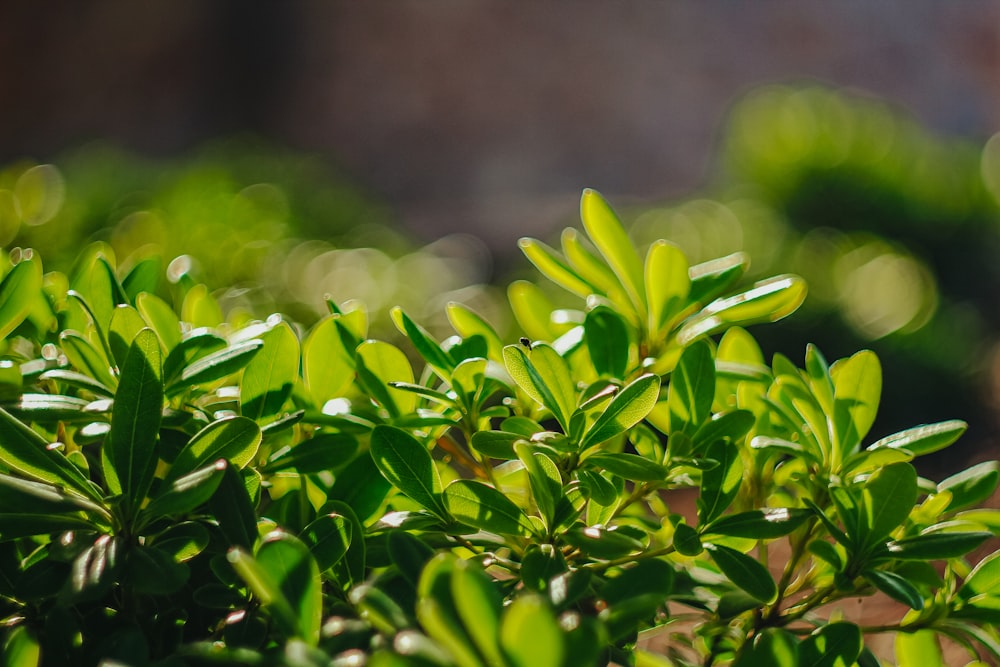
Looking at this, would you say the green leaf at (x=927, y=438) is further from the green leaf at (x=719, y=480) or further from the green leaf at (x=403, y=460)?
the green leaf at (x=403, y=460)

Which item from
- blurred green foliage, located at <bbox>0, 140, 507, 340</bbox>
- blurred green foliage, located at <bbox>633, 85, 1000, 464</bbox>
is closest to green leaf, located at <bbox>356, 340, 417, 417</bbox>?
blurred green foliage, located at <bbox>0, 140, 507, 340</bbox>

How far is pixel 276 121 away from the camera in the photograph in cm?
554

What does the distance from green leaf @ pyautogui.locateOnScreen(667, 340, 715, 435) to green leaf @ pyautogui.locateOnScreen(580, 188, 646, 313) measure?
0.07 m

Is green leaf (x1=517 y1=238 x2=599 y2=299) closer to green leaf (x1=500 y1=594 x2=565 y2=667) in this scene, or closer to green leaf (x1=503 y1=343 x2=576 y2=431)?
green leaf (x1=503 y1=343 x2=576 y2=431)

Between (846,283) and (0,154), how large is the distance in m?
5.34

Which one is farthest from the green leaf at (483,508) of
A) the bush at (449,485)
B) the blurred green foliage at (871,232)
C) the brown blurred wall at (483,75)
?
the brown blurred wall at (483,75)

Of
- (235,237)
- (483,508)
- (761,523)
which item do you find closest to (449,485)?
(483,508)

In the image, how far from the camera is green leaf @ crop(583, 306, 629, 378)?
1.10ft

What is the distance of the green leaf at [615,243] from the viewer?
0.37m

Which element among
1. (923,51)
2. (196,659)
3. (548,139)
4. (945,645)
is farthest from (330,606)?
(923,51)

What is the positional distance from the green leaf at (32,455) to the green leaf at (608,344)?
20cm

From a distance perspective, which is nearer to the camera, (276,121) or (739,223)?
(739,223)

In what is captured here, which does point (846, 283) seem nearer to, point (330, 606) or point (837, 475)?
point (837, 475)

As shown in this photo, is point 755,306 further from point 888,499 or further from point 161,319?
point 161,319
